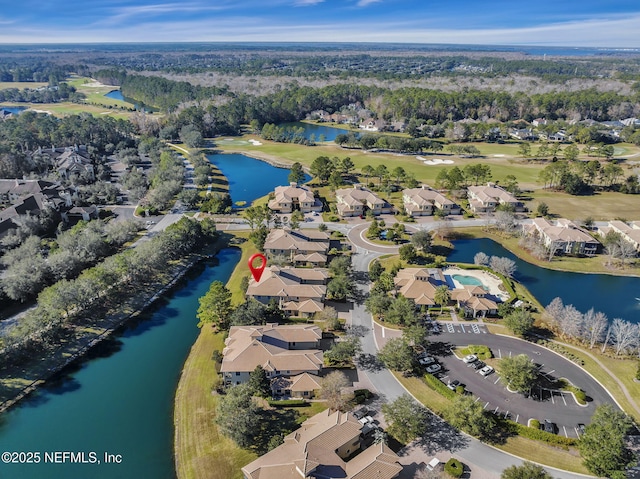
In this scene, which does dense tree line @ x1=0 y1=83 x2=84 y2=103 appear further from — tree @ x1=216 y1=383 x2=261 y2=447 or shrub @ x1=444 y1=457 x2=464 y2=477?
shrub @ x1=444 y1=457 x2=464 y2=477

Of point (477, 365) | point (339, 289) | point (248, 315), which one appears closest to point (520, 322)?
point (477, 365)

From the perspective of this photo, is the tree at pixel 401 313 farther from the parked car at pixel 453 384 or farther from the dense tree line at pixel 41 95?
the dense tree line at pixel 41 95

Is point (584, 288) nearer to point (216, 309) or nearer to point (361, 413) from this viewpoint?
point (361, 413)

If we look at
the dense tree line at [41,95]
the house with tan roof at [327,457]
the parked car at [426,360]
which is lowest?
the parked car at [426,360]

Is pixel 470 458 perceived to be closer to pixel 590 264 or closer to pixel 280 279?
pixel 280 279

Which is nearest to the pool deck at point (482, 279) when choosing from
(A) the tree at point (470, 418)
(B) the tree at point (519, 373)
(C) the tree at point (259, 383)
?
(B) the tree at point (519, 373)

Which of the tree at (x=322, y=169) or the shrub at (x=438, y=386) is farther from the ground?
the tree at (x=322, y=169)

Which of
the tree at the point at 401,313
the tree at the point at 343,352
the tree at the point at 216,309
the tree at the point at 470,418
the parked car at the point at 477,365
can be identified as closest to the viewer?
the tree at the point at 470,418
